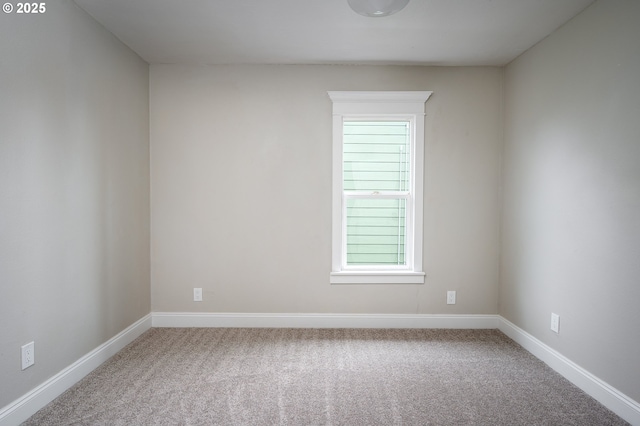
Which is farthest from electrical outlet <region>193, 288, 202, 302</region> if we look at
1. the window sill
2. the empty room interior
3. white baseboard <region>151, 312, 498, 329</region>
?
the window sill

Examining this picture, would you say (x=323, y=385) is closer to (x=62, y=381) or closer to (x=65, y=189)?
(x=62, y=381)

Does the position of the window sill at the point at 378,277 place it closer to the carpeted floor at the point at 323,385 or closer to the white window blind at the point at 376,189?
the white window blind at the point at 376,189

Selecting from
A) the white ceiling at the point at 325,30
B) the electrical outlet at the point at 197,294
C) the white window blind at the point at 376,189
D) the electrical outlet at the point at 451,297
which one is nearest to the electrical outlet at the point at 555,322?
the electrical outlet at the point at 451,297

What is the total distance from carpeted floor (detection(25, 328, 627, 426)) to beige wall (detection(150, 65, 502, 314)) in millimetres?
424

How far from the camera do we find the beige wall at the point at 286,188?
145 inches

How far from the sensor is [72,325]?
257 cm

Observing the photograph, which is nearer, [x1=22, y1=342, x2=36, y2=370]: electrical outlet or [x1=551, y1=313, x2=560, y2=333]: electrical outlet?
[x1=22, y1=342, x2=36, y2=370]: electrical outlet

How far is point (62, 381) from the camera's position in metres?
2.45

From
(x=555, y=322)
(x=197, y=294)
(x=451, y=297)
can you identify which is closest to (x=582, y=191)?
(x=555, y=322)

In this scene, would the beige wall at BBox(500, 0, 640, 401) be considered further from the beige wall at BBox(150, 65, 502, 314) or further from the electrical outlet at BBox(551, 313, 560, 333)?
the beige wall at BBox(150, 65, 502, 314)

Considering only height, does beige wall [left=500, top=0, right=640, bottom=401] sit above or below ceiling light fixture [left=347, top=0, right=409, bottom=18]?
below

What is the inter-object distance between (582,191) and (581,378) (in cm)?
126

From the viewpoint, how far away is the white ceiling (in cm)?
259

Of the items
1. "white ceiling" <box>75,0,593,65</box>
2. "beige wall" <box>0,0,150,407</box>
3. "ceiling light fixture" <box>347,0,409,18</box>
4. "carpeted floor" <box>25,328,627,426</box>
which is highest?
"white ceiling" <box>75,0,593,65</box>
